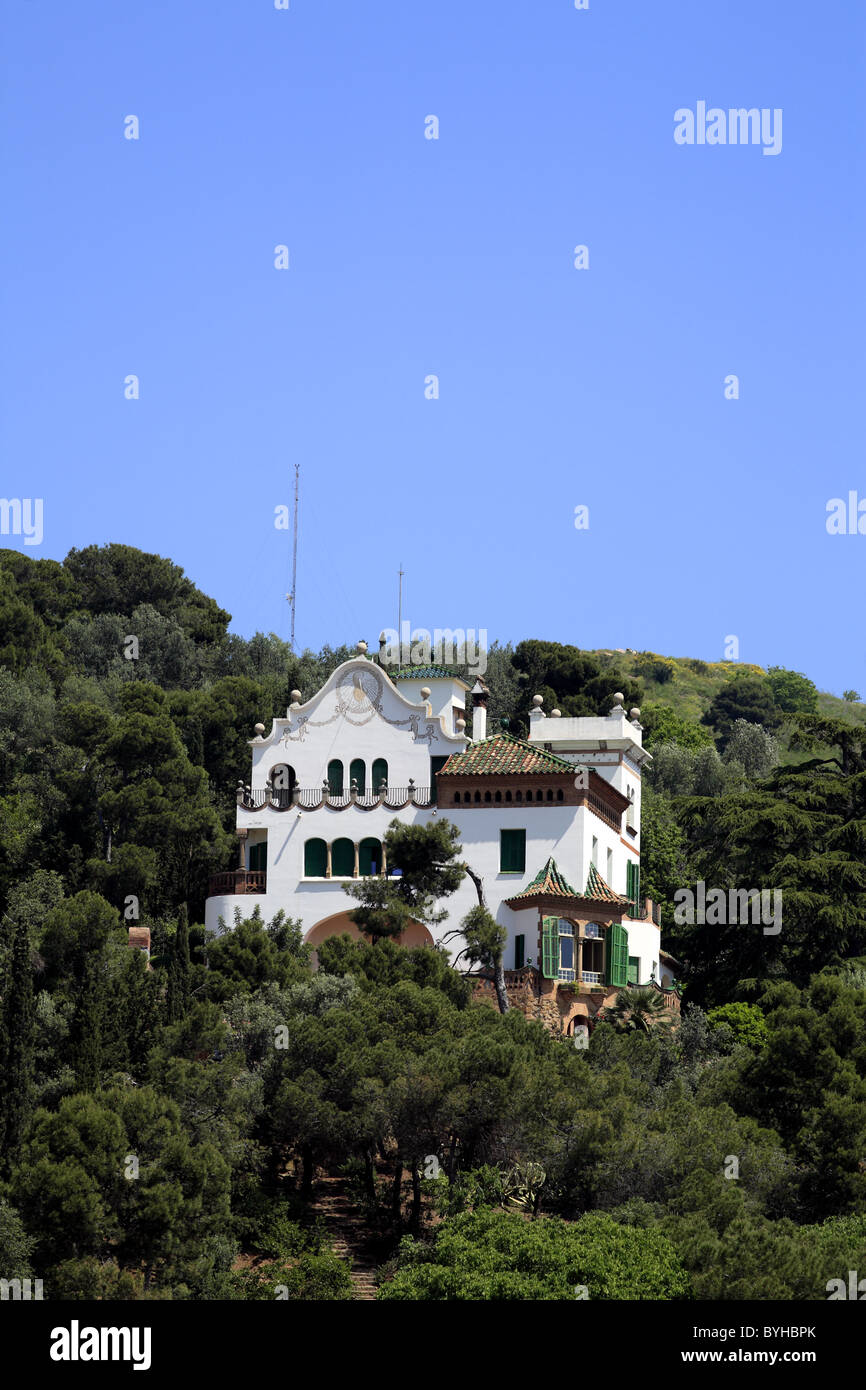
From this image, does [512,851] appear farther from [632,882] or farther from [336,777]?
[632,882]

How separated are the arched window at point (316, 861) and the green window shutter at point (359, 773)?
2029mm

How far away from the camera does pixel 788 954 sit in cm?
5616

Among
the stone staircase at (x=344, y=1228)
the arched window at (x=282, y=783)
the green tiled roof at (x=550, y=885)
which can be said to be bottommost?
the stone staircase at (x=344, y=1228)

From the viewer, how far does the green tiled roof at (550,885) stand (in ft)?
169

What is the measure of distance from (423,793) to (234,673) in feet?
101

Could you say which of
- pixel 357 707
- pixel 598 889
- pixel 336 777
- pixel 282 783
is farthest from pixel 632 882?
pixel 282 783

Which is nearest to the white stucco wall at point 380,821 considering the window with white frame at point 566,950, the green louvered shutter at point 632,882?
the green louvered shutter at point 632,882

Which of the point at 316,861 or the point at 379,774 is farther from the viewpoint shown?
the point at 379,774

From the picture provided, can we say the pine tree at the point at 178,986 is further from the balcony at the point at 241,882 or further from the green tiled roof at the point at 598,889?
the green tiled roof at the point at 598,889

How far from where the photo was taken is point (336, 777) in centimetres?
5700

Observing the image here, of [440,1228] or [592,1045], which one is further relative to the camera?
[592,1045]

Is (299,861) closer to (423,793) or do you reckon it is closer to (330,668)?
(423,793)

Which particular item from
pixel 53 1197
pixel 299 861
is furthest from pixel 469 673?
pixel 53 1197

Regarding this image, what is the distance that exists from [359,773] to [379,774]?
581 millimetres
